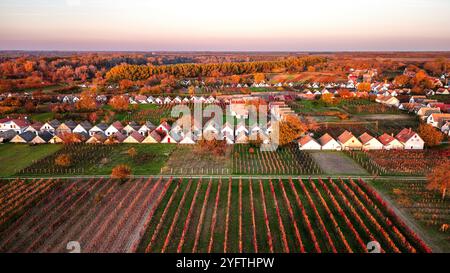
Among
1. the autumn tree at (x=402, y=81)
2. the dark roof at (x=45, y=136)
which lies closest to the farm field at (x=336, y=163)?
the dark roof at (x=45, y=136)

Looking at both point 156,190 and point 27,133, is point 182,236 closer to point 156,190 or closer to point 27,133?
point 156,190

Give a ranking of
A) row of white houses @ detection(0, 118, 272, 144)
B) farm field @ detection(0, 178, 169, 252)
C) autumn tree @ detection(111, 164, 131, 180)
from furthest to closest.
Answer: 1. row of white houses @ detection(0, 118, 272, 144)
2. autumn tree @ detection(111, 164, 131, 180)
3. farm field @ detection(0, 178, 169, 252)

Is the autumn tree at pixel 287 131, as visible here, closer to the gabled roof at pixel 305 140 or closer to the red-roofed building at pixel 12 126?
the gabled roof at pixel 305 140

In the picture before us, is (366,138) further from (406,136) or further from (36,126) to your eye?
(36,126)

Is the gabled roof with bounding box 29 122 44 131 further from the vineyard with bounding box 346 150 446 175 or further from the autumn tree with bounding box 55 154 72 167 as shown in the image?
the vineyard with bounding box 346 150 446 175

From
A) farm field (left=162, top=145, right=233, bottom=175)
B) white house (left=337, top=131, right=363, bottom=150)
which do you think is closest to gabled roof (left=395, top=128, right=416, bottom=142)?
white house (left=337, top=131, right=363, bottom=150)

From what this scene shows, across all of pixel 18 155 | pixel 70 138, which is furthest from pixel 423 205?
pixel 18 155
